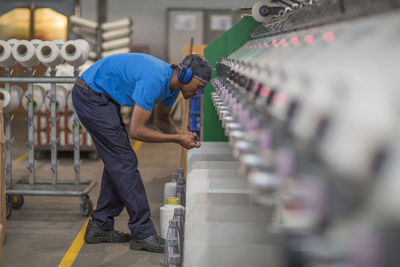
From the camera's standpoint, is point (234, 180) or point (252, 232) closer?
point (252, 232)

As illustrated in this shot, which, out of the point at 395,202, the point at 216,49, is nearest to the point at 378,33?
the point at 395,202

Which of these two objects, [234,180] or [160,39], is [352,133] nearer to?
[234,180]

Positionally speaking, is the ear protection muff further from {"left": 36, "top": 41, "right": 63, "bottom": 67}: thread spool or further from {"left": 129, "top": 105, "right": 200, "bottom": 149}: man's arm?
{"left": 36, "top": 41, "right": 63, "bottom": 67}: thread spool

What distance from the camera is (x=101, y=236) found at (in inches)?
148

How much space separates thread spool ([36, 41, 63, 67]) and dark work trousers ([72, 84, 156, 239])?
0.90 meters

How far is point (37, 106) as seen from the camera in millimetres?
4621

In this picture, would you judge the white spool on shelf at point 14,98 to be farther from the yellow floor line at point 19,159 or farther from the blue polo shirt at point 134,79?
the yellow floor line at point 19,159

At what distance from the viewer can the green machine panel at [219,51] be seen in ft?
13.8

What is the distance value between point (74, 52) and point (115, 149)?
1285 mm

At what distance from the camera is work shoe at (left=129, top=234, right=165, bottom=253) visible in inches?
138

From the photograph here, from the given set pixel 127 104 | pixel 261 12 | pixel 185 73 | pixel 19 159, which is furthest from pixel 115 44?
pixel 185 73

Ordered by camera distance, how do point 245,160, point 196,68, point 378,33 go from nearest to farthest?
point 378,33, point 245,160, point 196,68

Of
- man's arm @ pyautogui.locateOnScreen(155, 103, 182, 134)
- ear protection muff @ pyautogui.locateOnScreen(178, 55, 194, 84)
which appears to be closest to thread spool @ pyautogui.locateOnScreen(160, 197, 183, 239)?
man's arm @ pyautogui.locateOnScreen(155, 103, 182, 134)

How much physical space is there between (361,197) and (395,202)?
11cm
